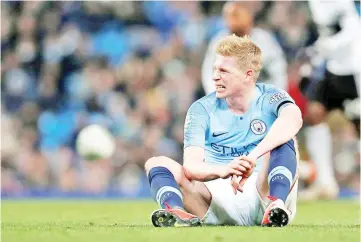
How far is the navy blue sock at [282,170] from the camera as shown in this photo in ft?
22.4

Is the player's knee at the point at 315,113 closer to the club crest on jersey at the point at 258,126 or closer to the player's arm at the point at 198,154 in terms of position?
the club crest on jersey at the point at 258,126

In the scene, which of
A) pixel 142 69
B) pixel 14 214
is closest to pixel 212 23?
pixel 142 69

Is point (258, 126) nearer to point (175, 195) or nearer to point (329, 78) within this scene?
point (175, 195)

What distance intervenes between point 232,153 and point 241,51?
2.26ft

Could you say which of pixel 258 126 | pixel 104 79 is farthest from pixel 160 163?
pixel 104 79

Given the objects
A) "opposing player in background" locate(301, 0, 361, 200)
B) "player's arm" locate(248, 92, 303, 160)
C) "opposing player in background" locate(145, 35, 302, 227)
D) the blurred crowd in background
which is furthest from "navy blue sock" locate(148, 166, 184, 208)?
the blurred crowd in background

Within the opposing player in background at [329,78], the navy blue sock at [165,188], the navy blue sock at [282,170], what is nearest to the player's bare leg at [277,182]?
the navy blue sock at [282,170]

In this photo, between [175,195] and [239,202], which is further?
[239,202]

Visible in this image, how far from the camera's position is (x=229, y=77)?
712 cm

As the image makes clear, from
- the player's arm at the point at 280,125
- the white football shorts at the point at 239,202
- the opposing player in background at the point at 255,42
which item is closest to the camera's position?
the player's arm at the point at 280,125

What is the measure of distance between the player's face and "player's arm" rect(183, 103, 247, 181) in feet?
0.67

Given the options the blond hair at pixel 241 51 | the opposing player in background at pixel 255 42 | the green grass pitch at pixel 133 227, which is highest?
the opposing player in background at pixel 255 42

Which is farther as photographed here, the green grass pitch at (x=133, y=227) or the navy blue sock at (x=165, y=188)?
the navy blue sock at (x=165, y=188)

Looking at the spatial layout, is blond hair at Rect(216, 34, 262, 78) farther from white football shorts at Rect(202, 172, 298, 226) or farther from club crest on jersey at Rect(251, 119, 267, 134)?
white football shorts at Rect(202, 172, 298, 226)
